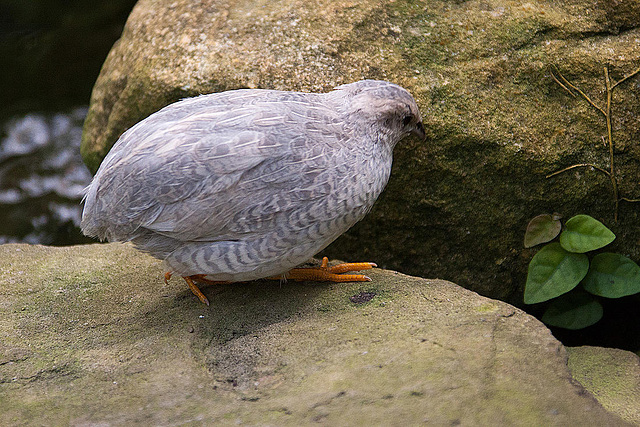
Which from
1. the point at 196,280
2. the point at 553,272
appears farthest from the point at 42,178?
the point at 553,272

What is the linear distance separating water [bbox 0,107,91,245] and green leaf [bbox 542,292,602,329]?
159 inches

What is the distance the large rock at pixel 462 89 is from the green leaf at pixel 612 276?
0.27m

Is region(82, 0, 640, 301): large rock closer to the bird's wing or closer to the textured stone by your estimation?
the textured stone

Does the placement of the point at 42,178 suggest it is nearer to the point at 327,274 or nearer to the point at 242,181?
the point at 327,274

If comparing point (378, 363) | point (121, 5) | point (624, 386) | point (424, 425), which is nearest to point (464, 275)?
point (624, 386)

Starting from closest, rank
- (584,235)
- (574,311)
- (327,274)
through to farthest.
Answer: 1. (327,274)
2. (584,235)
3. (574,311)

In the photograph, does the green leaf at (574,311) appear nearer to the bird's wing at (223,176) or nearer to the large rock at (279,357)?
the large rock at (279,357)

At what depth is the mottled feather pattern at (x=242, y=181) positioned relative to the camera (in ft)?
10.3

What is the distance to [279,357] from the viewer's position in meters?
3.03

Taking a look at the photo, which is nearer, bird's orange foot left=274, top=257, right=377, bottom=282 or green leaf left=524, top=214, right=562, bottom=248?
bird's orange foot left=274, top=257, right=377, bottom=282

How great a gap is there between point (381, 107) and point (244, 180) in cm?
87

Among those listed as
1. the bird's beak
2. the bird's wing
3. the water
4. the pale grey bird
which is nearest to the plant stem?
the bird's beak

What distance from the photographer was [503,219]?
4207 mm

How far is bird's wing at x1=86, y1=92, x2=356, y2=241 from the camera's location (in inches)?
122
